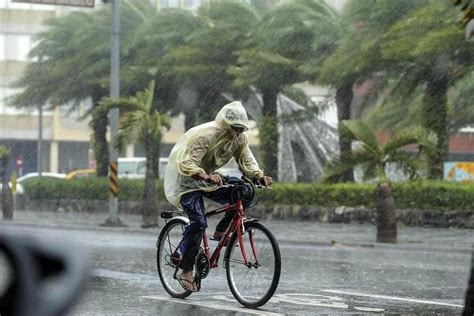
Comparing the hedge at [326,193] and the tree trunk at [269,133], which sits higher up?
the tree trunk at [269,133]

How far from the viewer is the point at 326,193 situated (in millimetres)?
30484

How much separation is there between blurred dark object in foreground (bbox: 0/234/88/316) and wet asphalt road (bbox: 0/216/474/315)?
0.43ft

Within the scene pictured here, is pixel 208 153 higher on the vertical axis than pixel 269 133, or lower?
lower

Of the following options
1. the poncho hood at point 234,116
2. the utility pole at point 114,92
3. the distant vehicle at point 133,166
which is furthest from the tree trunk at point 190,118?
the poncho hood at point 234,116

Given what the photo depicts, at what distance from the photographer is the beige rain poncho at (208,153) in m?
8.98

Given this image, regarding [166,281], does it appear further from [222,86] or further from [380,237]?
[222,86]

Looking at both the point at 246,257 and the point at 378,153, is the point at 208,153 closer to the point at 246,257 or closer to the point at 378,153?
the point at 246,257

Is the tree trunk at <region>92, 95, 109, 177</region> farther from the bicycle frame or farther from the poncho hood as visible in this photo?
the poncho hood

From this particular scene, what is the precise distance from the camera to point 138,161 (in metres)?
59.2

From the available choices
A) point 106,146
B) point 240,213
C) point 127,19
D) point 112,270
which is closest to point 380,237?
point 112,270

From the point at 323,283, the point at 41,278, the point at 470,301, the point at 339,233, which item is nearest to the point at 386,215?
the point at 339,233

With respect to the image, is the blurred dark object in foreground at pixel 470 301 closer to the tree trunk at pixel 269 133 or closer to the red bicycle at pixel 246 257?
the red bicycle at pixel 246 257

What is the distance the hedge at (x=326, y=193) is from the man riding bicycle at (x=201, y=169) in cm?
1200

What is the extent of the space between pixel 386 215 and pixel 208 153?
1268 centimetres
